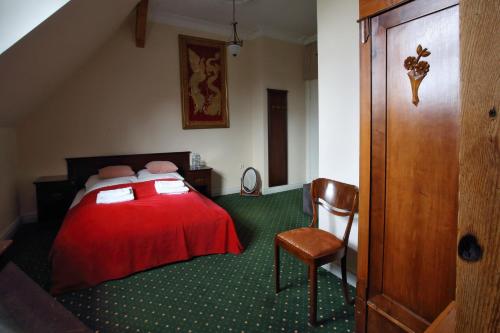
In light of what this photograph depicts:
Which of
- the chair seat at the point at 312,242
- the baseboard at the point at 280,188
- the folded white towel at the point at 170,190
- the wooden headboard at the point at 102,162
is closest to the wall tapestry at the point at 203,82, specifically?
the wooden headboard at the point at 102,162

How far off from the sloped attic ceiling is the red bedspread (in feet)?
3.94

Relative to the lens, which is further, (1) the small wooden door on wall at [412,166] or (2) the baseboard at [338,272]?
(2) the baseboard at [338,272]

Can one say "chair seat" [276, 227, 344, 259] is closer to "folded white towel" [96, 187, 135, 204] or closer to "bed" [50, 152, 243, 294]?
"bed" [50, 152, 243, 294]

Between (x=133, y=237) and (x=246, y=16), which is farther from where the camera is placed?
(x=246, y=16)

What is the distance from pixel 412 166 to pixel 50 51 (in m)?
2.92

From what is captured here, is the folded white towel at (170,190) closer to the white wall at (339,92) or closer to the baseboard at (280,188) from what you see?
the white wall at (339,92)

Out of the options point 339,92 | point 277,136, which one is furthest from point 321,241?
point 277,136

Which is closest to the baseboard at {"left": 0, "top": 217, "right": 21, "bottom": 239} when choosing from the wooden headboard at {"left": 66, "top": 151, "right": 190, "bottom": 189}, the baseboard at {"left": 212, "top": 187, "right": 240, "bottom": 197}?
the wooden headboard at {"left": 66, "top": 151, "right": 190, "bottom": 189}

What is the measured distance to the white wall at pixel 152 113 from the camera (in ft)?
12.5

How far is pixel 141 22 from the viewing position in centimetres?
389

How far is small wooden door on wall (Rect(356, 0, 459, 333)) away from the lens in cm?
108

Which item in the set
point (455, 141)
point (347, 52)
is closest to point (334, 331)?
point (455, 141)

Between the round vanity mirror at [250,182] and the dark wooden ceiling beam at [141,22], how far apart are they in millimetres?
2614

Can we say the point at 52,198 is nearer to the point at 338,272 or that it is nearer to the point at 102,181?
the point at 102,181
